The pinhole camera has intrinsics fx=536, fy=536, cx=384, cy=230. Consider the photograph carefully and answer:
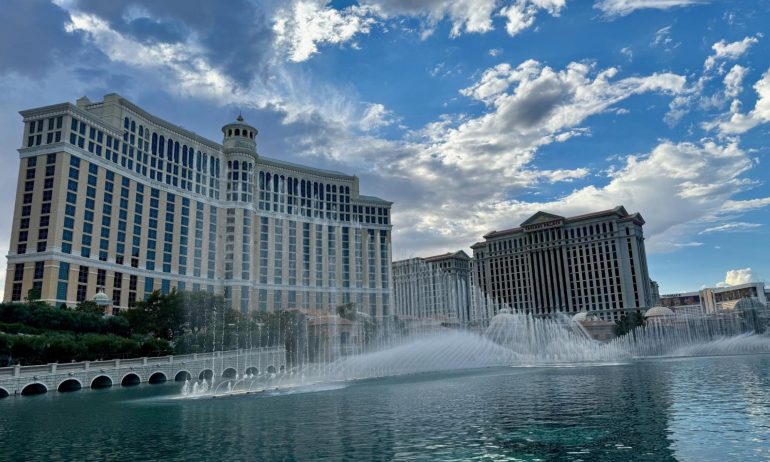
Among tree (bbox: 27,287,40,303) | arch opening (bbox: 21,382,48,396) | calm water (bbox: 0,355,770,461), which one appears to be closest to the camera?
calm water (bbox: 0,355,770,461)

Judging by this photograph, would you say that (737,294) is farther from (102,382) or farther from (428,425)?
(428,425)

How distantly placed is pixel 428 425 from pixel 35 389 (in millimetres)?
44256

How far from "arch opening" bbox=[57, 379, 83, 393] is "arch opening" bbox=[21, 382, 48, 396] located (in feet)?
8.24

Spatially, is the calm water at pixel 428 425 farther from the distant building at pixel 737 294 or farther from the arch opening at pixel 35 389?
the distant building at pixel 737 294

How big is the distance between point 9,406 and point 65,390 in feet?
48.6

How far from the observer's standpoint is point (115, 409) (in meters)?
33.9

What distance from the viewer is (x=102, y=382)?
187 feet

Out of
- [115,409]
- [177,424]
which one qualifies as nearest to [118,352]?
[115,409]

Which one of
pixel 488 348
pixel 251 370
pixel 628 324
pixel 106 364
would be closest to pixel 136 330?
pixel 251 370

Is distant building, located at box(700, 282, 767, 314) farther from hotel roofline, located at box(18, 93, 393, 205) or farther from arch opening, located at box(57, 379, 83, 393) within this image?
arch opening, located at box(57, 379, 83, 393)

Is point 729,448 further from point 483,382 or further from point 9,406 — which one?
point 9,406

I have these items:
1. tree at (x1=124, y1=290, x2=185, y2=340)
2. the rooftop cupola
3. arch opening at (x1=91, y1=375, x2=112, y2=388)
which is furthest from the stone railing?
the rooftop cupola

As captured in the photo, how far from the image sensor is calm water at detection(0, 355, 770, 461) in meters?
17.8

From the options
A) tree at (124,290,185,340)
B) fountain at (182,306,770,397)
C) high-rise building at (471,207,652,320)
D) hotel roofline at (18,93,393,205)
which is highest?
hotel roofline at (18,93,393,205)
